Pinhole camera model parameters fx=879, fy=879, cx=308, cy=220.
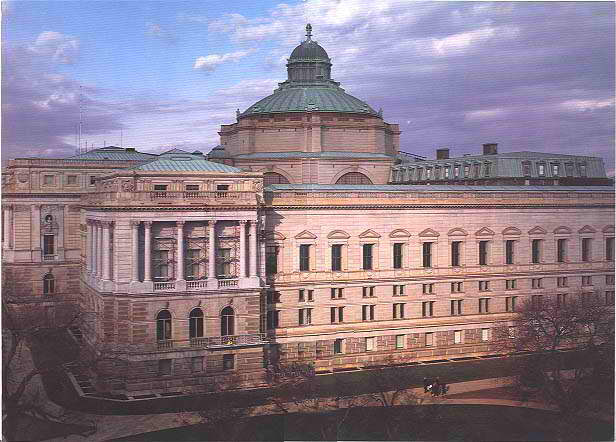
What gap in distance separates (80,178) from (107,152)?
1990 mm

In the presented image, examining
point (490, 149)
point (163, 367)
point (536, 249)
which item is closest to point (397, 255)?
point (536, 249)

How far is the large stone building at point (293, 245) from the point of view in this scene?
36750mm

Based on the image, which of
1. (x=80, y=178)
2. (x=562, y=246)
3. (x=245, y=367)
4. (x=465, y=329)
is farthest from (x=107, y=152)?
(x=562, y=246)

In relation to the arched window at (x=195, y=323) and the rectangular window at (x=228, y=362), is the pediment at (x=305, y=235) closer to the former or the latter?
the arched window at (x=195, y=323)

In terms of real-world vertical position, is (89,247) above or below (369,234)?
below

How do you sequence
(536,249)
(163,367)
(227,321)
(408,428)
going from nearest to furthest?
(408,428) → (163,367) → (227,321) → (536,249)

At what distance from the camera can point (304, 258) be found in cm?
4081

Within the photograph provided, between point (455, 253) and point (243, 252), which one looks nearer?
point (243, 252)

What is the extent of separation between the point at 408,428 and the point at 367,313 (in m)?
9.87

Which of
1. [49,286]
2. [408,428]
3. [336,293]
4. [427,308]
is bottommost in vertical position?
[408,428]

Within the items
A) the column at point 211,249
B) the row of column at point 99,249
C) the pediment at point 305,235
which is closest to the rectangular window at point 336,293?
the pediment at point 305,235

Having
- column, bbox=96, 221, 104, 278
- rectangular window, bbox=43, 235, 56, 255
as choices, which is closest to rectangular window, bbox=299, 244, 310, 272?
column, bbox=96, 221, 104, 278

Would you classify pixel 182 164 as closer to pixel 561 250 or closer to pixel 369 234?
pixel 369 234

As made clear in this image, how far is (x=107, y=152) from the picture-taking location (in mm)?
47156
